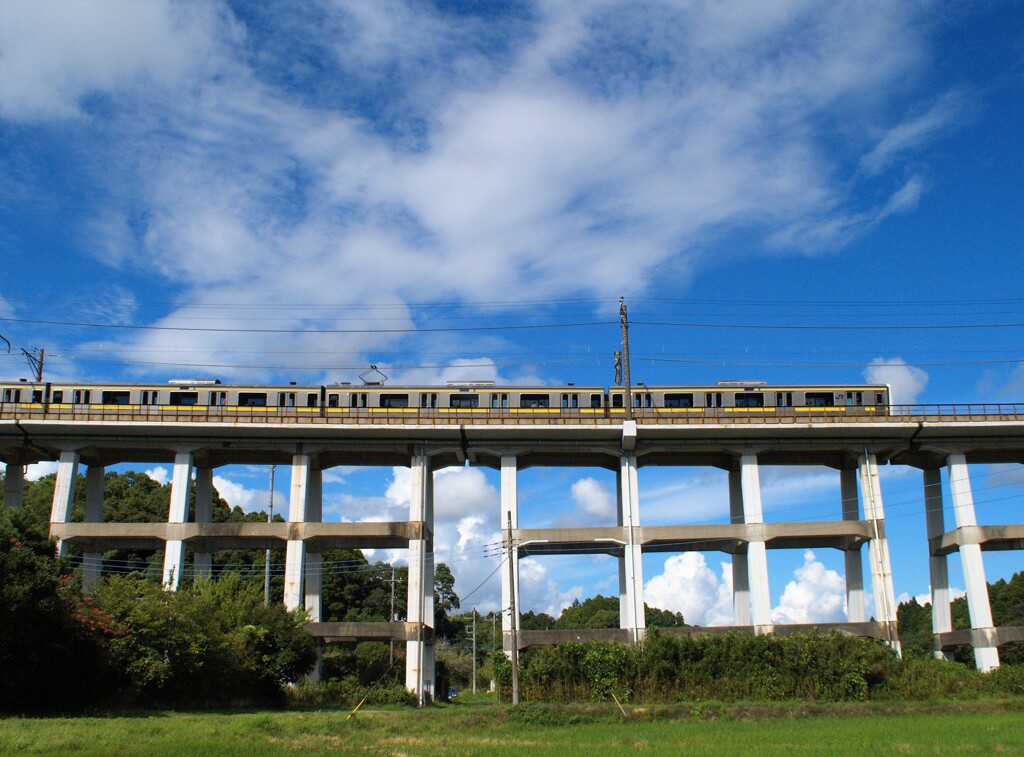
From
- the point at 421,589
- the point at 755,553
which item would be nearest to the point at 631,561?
the point at 755,553

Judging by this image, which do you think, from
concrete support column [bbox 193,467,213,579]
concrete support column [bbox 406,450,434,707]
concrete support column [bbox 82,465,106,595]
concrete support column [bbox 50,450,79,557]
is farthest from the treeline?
concrete support column [bbox 50,450,79,557]

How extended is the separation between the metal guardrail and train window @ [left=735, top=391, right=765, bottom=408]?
3.04 ft

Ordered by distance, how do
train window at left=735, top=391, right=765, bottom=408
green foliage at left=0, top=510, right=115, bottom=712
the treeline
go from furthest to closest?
train window at left=735, top=391, right=765, bottom=408
the treeline
green foliage at left=0, top=510, right=115, bottom=712

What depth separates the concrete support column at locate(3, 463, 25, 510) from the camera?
58.3 m

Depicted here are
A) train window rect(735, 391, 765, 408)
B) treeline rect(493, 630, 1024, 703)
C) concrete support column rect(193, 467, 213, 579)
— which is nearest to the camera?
treeline rect(493, 630, 1024, 703)

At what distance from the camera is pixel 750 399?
59.1 meters

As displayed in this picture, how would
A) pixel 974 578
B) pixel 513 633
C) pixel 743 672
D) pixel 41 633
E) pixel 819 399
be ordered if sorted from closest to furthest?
pixel 41 633 < pixel 513 633 < pixel 743 672 < pixel 974 578 < pixel 819 399

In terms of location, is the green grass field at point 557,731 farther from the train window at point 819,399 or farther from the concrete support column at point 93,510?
the concrete support column at point 93,510

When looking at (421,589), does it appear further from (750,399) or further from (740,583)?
(750,399)

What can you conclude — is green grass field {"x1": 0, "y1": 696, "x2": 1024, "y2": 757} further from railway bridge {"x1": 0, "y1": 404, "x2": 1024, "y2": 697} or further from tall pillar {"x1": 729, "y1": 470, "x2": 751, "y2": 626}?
tall pillar {"x1": 729, "y1": 470, "x2": 751, "y2": 626}

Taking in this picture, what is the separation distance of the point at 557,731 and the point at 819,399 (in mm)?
29739

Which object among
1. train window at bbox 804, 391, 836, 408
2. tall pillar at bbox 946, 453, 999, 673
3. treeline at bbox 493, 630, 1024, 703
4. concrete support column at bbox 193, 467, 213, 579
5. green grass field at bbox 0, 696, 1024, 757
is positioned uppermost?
train window at bbox 804, 391, 836, 408

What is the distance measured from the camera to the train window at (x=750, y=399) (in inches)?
2315

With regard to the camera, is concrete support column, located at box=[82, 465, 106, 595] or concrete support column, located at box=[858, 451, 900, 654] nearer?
concrete support column, located at box=[858, 451, 900, 654]
